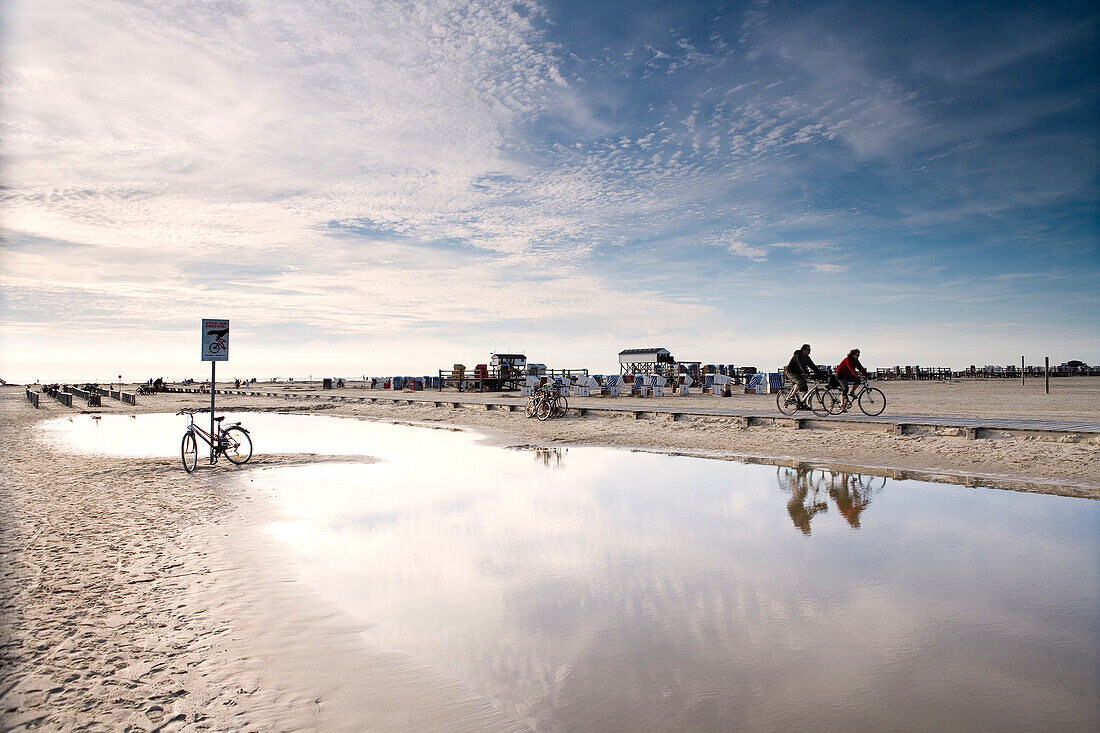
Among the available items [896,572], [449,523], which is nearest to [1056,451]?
[896,572]

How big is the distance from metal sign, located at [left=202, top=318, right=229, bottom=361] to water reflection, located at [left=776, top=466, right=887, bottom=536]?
12.9 m

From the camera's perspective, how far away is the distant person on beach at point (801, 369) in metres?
17.8

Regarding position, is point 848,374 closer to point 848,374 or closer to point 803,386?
point 848,374

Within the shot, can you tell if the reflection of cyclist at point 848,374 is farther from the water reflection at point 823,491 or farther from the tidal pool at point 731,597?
the tidal pool at point 731,597

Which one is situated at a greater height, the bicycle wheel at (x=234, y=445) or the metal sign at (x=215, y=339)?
the metal sign at (x=215, y=339)

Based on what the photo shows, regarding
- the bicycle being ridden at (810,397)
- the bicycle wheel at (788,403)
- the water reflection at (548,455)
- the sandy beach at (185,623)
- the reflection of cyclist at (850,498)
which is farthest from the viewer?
the bicycle wheel at (788,403)

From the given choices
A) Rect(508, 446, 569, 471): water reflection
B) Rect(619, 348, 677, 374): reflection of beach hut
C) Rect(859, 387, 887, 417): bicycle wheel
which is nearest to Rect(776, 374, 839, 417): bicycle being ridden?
Rect(859, 387, 887, 417): bicycle wheel

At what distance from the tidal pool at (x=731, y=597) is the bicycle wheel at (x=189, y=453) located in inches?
138

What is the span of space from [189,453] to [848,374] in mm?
17858

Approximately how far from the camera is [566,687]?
3908 mm

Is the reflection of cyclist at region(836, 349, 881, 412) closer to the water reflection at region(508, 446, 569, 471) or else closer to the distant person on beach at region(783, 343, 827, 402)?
the distant person on beach at region(783, 343, 827, 402)

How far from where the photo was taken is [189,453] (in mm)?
13758

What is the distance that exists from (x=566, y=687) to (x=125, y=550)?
595cm

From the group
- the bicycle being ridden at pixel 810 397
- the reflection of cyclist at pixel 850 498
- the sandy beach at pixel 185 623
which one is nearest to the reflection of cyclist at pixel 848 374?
the bicycle being ridden at pixel 810 397
